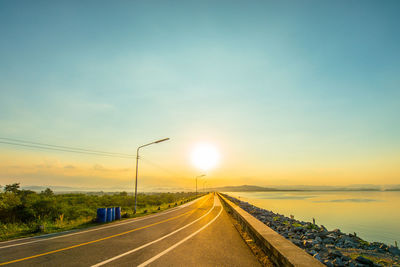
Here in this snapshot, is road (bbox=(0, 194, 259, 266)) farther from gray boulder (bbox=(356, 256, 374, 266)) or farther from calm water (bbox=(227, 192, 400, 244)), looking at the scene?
calm water (bbox=(227, 192, 400, 244))

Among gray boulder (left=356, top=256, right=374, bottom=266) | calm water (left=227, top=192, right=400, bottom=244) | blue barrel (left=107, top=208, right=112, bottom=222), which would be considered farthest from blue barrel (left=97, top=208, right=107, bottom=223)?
calm water (left=227, top=192, right=400, bottom=244)

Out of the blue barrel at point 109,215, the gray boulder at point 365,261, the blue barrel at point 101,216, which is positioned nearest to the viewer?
the gray boulder at point 365,261

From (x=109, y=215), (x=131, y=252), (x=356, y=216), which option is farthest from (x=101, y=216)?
(x=356, y=216)

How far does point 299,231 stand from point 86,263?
11.0m

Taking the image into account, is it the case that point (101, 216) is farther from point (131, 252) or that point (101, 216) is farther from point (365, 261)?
point (365, 261)

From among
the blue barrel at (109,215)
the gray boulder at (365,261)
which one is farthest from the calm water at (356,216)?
the blue barrel at (109,215)

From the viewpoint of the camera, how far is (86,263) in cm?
627

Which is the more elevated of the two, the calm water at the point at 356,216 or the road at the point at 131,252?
the road at the point at 131,252

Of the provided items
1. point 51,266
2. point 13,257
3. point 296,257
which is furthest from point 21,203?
point 296,257

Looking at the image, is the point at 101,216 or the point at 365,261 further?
A: the point at 101,216

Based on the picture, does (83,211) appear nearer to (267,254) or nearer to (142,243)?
(142,243)

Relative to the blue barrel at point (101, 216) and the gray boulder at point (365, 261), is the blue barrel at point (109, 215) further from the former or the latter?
the gray boulder at point (365, 261)

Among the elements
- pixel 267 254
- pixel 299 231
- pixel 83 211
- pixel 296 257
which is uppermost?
pixel 296 257

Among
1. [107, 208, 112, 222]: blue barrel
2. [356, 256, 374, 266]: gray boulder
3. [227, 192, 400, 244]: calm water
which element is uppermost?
[356, 256, 374, 266]: gray boulder
